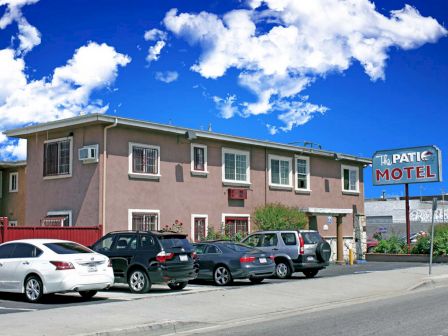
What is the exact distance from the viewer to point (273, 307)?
1478 centimetres

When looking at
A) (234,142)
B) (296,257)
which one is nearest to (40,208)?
(234,142)

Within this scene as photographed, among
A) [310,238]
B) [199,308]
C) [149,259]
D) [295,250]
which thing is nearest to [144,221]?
[295,250]

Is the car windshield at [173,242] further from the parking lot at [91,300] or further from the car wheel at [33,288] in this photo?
the car wheel at [33,288]

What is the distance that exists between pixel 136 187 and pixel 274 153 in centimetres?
902

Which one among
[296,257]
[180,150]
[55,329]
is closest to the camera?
[55,329]

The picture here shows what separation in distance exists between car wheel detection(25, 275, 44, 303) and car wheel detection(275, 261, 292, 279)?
9308mm

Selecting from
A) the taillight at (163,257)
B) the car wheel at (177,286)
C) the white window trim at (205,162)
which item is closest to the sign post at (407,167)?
the white window trim at (205,162)

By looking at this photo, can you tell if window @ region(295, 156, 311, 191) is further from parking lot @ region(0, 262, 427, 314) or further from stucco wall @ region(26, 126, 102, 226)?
parking lot @ region(0, 262, 427, 314)

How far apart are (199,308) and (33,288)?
404 centimetres

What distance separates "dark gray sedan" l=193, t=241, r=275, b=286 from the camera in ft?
63.1

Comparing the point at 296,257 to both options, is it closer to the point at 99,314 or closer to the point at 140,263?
the point at 140,263

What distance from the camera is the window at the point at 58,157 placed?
1001 inches

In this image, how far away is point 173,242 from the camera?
56.6 ft

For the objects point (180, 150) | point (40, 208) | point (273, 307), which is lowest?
point (273, 307)
